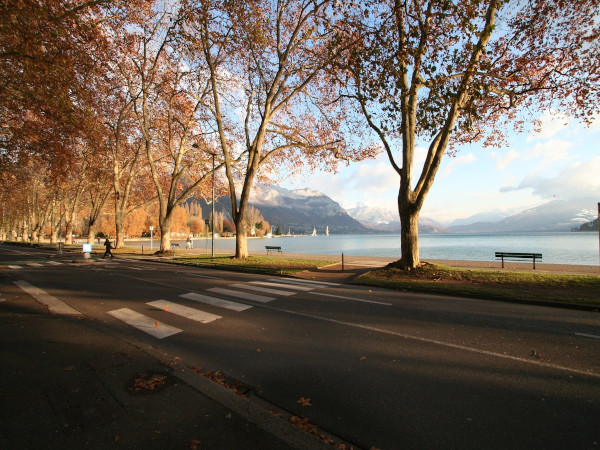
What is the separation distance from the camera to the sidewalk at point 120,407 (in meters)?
2.70

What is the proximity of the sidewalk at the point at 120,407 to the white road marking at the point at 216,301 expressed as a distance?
307 cm

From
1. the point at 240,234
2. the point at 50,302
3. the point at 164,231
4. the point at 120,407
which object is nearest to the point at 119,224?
the point at 164,231

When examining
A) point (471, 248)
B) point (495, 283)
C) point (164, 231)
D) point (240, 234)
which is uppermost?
point (164, 231)

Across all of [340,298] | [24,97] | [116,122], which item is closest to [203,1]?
[24,97]

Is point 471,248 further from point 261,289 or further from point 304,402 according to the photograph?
point 304,402

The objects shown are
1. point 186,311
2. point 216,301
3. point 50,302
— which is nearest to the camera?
point 186,311

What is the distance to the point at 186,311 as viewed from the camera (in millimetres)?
7363

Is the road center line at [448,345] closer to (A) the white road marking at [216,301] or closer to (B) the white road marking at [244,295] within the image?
(A) the white road marking at [216,301]

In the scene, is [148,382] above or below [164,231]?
below

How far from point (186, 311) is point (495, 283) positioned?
10.5 m

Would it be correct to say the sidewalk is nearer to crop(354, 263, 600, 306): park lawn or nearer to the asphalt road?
the asphalt road

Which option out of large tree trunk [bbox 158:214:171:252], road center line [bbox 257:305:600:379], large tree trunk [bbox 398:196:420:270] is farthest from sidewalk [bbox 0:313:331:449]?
large tree trunk [bbox 158:214:171:252]

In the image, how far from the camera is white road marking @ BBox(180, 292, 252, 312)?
7.73m

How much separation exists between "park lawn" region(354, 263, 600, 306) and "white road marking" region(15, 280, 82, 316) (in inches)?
365
